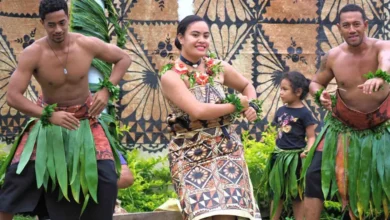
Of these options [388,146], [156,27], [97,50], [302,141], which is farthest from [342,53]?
[156,27]

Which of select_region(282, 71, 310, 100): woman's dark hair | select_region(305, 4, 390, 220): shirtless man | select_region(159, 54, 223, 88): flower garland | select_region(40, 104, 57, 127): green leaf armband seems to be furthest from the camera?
select_region(282, 71, 310, 100): woman's dark hair

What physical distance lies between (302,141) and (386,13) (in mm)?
1818

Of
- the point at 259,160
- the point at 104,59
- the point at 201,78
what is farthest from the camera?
the point at 259,160

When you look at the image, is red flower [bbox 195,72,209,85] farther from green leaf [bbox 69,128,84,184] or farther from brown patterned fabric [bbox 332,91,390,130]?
brown patterned fabric [bbox 332,91,390,130]

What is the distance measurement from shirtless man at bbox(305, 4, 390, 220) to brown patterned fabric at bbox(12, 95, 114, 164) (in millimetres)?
1503

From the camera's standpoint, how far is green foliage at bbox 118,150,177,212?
295 inches

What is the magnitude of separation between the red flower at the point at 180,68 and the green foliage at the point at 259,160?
7.16ft

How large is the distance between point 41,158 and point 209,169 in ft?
3.12

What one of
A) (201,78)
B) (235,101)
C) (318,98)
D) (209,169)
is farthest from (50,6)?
(318,98)

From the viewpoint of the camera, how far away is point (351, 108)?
20.0 ft

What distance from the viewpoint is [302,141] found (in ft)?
24.0

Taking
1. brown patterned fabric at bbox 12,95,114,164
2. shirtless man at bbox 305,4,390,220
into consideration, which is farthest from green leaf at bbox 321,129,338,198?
brown patterned fabric at bbox 12,95,114,164

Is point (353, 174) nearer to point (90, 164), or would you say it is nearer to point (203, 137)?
point (203, 137)

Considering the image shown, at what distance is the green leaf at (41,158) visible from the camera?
5.09 m
